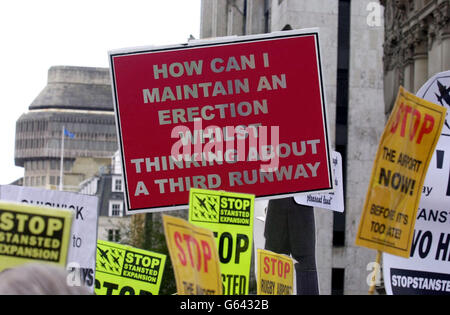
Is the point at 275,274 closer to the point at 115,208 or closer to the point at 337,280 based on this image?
the point at 337,280

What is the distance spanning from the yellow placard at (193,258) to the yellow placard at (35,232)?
5.06 feet

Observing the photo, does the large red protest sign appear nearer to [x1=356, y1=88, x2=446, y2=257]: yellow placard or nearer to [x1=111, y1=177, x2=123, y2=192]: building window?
[x1=356, y1=88, x2=446, y2=257]: yellow placard

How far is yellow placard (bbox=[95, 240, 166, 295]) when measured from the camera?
1588 centimetres

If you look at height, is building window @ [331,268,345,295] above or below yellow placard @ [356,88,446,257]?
below

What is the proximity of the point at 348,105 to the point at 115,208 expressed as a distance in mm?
64567

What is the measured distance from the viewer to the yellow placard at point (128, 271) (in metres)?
15.9

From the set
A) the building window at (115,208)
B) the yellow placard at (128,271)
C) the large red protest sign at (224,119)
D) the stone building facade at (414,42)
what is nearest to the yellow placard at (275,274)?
the large red protest sign at (224,119)

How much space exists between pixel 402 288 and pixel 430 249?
44 cm

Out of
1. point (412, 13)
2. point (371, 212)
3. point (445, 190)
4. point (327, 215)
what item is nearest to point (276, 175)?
point (445, 190)

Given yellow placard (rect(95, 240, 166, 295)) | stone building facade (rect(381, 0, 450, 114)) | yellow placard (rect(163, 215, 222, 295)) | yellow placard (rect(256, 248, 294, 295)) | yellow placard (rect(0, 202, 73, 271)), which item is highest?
stone building facade (rect(381, 0, 450, 114))

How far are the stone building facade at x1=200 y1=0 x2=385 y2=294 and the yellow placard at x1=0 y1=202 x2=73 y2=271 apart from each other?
1903 inches

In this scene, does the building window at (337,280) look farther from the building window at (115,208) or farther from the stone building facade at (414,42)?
the building window at (115,208)

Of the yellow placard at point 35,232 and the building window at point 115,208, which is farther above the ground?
the yellow placard at point 35,232

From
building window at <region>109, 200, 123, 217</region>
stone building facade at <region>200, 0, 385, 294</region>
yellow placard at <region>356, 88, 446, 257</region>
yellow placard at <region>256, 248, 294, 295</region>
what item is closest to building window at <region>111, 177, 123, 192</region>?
building window at <region>109, 200, 123, 217</region>
